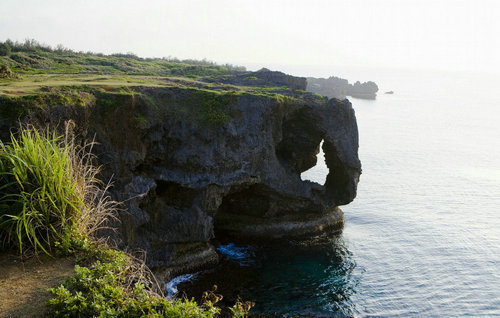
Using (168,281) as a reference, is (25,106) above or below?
above

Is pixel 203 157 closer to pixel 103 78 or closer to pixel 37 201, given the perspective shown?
pixel 103 78

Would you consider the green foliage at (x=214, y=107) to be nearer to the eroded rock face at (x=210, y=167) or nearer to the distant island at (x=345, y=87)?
the eroded rock face at (x=210, y=167)

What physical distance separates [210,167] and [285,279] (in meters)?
7.96

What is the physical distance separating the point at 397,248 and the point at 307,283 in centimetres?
982

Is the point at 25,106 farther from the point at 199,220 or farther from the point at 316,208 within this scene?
the point at 316,208

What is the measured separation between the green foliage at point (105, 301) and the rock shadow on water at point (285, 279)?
12.9m

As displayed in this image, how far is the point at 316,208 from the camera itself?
3141cm

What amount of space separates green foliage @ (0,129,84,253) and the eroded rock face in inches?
456

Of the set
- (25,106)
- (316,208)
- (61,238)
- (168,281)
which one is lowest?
(168,281)

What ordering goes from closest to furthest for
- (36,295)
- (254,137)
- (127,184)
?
1. (36,295)
2. (127,184)
3. (254,137)

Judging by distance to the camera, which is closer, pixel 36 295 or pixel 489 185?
pixel 36 295

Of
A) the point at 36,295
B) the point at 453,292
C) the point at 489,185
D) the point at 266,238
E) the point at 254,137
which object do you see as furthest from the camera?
the point at 489,185

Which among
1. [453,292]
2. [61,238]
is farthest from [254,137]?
[61,238]

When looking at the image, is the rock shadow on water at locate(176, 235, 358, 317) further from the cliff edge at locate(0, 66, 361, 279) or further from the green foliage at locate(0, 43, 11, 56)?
the green foliage at locate(0, 43, 11, 56)
